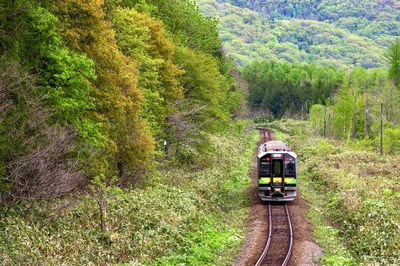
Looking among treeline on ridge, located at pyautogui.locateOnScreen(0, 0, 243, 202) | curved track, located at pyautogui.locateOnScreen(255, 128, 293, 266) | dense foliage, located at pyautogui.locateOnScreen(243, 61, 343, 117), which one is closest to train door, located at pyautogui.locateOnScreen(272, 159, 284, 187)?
curved track, located at pyautogui.locateOnScreen(255, 128, 293, 266)

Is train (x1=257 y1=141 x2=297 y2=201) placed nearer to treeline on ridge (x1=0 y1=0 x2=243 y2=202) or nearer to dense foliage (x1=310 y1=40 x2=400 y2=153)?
treeline on ridge (x1=0 y1=0 x2=243 y2=202)

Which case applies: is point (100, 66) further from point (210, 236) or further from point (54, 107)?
point (210, 236)

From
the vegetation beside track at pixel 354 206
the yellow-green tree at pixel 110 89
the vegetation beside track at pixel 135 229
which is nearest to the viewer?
the vegetation beside track at pixel 135 229

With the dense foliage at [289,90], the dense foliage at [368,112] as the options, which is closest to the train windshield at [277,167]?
the dense foliage at [368,112]

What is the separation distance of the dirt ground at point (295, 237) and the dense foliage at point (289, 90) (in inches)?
4412

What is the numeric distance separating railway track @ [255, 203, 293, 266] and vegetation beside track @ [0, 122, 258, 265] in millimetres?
1410

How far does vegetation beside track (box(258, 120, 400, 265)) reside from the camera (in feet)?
68.1

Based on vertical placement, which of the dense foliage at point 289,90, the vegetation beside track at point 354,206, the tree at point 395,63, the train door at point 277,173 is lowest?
the dense foliage at point 289,90

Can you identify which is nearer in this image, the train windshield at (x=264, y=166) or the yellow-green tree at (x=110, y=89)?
the yellow-green tree at (x=110, y=89)

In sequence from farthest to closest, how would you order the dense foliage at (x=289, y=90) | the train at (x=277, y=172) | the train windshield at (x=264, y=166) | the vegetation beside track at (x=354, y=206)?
the dense foliage at (x=289, y=90), the train windshield at (x=264, y=166), the train at (x=277, y=172), the vegetation beside track at (x=354, y=206)

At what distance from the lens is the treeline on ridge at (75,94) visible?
16.5m

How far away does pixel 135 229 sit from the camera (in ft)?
65.4

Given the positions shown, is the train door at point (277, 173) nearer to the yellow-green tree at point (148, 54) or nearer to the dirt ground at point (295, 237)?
the dirt ground at point (295, 237)

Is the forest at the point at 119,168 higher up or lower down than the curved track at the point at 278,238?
higher up
